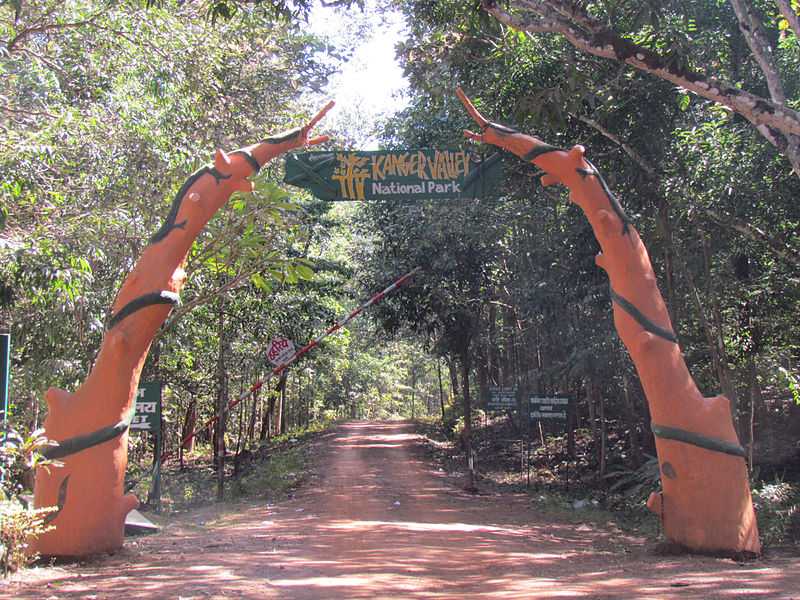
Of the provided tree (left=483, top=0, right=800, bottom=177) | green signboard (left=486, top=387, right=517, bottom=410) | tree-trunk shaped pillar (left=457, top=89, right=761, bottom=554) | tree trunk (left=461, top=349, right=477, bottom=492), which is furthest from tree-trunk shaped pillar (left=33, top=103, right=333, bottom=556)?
tree trunk (left=461, top=349, right=477, bottom=492)

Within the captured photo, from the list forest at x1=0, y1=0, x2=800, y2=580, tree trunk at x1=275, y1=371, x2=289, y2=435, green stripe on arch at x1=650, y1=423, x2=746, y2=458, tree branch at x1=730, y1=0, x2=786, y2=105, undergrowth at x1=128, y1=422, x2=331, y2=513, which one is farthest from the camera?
tree trunk at x1=275, y1=371, x2=289, y2=435

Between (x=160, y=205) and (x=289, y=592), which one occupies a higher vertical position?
(x=160, y=205)

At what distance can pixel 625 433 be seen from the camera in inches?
878

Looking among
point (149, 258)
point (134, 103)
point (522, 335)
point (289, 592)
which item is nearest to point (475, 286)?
point (522, 335)

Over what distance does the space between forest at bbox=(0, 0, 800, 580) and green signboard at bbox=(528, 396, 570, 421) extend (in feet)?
2.72

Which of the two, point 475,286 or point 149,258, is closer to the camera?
point 149,258

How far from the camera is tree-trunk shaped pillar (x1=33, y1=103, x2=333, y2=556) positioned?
7.97m

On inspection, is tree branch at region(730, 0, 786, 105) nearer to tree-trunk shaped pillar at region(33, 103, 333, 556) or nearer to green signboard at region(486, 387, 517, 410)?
tree-trunk shaped pillar at region(33, 103, 333, 556)

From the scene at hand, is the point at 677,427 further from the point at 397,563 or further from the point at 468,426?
the point at 468,426

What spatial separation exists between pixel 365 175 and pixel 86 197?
4188 millimetres

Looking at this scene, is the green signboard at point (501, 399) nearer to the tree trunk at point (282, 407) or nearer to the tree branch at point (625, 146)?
the tree branch at point (625, 146)

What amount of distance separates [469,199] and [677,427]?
7.11 meters

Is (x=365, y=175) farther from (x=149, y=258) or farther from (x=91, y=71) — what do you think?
(x=91, y=71)

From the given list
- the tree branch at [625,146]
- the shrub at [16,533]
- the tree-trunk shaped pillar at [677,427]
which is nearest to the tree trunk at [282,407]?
the tree branch at [625,146]
